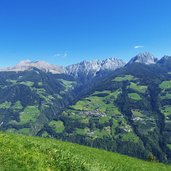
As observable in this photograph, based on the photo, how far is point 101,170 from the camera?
72.0 ft

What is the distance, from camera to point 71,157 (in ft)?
69.0

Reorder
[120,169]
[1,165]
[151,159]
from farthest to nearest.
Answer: [151,159] < [120,169] < [1,165]

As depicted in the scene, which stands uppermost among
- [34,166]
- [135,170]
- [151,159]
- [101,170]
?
[34,166]

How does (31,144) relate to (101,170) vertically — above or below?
above

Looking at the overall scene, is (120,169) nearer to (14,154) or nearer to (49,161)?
(49,161)

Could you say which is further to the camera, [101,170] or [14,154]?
[101,170]

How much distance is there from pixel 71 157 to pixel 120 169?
263 inches

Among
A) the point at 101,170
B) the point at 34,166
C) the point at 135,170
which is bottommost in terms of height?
the point at 135,170

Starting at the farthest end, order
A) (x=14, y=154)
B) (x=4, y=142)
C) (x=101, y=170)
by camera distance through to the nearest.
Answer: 1. (x=101, y=170)
2. (x=4, y=142)
3. (x=14, y=154)

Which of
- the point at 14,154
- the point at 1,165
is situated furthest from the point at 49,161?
the point at 1,165

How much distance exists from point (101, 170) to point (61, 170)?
3.44 meters

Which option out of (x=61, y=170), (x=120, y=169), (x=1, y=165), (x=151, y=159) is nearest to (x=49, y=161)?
(x=61, y=170)

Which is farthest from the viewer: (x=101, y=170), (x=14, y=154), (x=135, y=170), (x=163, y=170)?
(x=163, y=170)

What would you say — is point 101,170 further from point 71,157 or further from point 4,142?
point 4,142
